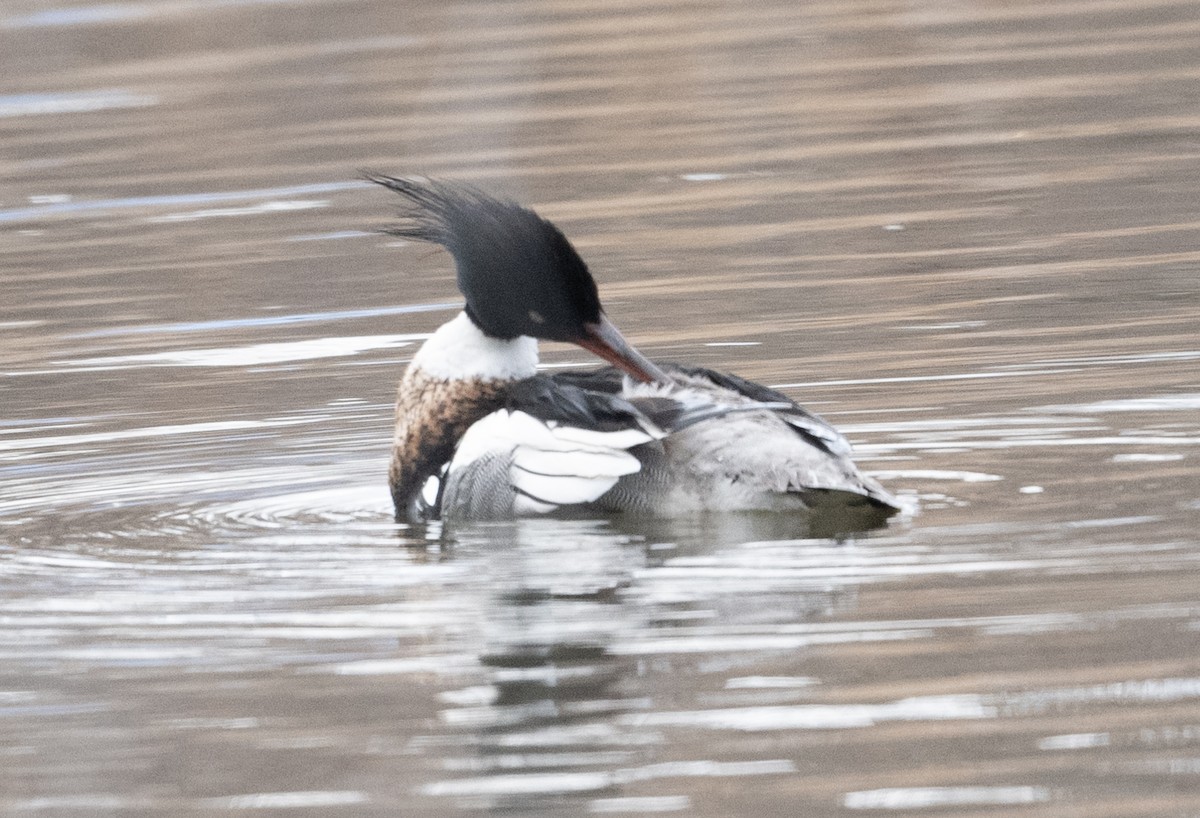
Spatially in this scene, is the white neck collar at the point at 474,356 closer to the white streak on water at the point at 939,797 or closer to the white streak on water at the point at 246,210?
the white streak on water at the point at 939,797

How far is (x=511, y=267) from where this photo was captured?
6.88 metres

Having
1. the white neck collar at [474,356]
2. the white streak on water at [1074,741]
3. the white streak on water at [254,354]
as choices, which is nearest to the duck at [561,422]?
the white neck collar at [474,356]

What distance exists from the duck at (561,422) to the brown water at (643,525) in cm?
13

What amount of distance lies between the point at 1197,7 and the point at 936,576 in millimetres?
13401

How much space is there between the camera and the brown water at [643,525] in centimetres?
462

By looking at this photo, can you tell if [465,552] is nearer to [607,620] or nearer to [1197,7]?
[607,620]

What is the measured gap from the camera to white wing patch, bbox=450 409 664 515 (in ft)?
20.4

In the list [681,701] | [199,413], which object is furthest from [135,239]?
[681,701]

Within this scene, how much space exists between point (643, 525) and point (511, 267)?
0.94 meters

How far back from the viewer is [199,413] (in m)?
8.54

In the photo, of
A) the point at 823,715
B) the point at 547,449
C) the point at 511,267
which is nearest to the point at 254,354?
the point at 511,267

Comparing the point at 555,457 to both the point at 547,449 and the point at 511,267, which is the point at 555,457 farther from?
the point at 511,267

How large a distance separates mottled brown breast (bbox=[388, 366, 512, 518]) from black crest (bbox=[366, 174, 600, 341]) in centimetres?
19

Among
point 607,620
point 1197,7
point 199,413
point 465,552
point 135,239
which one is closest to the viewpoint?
point 607,620
